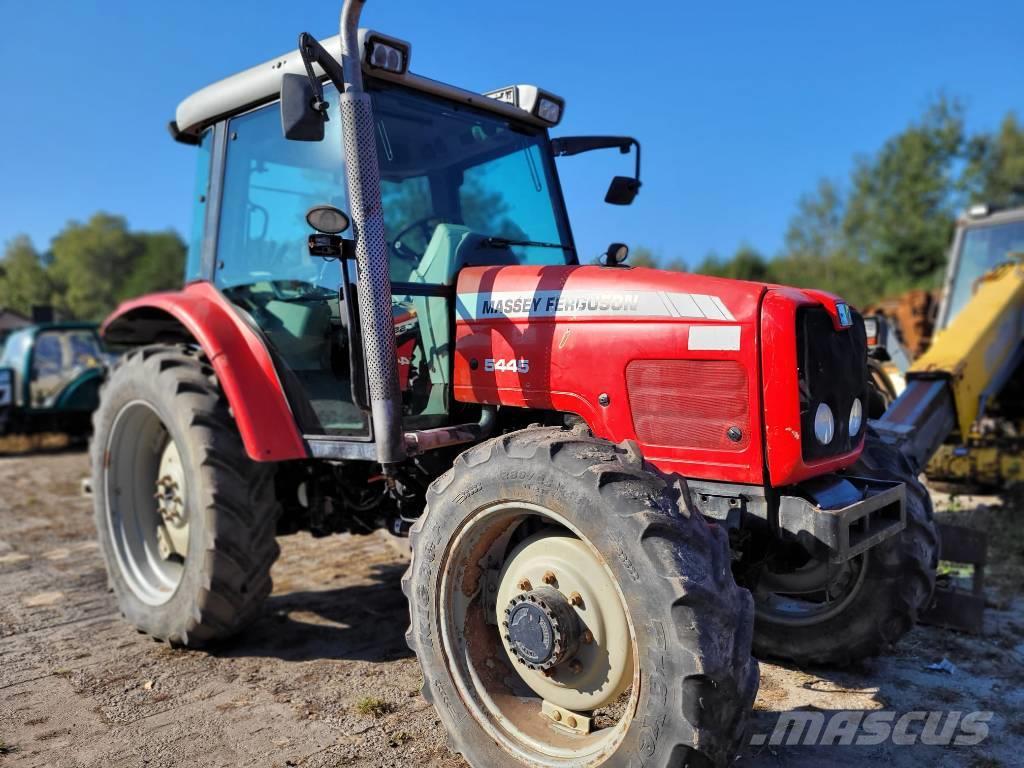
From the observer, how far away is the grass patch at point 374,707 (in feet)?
10.0

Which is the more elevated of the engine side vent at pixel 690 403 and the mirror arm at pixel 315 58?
the mirror arm at pixel 315 58

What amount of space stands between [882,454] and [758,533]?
3.48 feet

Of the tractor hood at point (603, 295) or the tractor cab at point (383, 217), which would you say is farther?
the tractor cab at point (383, 217)

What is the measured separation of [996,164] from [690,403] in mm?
35201

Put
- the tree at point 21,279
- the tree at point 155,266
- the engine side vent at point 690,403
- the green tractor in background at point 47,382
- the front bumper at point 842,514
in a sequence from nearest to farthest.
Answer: the front bumper at point 842,514, the engine side vent at point 690,403, the green tractor in background at point 47,382, the tree at point 21,279, the tree at point 155,266

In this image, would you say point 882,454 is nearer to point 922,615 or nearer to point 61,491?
point 922,615

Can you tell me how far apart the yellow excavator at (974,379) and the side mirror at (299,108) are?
313cm

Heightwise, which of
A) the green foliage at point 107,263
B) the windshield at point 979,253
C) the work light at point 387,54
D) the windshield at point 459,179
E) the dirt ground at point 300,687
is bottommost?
the dirt ground at point 300,687

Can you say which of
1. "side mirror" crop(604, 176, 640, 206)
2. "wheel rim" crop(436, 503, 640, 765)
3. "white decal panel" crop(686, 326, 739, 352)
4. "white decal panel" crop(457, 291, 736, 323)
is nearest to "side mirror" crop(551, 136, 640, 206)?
"side mirror" crop(604, 176, 640, 206)

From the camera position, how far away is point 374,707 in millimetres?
3078

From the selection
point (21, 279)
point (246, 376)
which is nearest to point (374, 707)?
point (246, 376)

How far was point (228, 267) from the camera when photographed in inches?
154

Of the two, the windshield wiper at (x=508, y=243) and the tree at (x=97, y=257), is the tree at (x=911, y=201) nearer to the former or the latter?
the windshield wiper at (x=508, y=243)

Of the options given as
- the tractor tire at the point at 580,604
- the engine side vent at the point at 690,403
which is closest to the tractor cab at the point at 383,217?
the tractor tire at the point at 580,604
